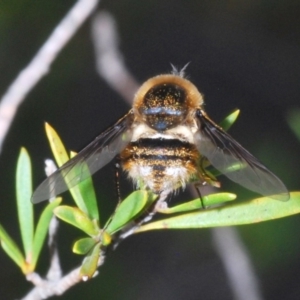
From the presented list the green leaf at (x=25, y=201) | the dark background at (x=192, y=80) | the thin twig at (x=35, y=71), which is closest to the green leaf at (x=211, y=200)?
the green leaf at (x=25, y=201)

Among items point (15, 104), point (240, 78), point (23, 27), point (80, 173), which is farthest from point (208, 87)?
point (80, 173)

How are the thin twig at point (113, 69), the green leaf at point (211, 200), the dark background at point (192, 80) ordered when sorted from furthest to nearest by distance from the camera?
the dark background at point (192, 80)
the thin twig at point (113, 69)
the green leaf at point (211, 200)

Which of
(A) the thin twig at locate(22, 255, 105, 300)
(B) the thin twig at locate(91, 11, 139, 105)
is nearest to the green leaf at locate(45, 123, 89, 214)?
(A) the thin twig at locate(22, 255, 105, 300)

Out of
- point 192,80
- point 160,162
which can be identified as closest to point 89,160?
point 160,162

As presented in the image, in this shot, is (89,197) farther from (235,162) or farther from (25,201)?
(235,162)

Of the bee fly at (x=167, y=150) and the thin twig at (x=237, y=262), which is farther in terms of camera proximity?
the thin twig at (x=237, y=262)

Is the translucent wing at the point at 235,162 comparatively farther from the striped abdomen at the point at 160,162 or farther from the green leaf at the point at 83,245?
the green leaf at the point at 83,245
